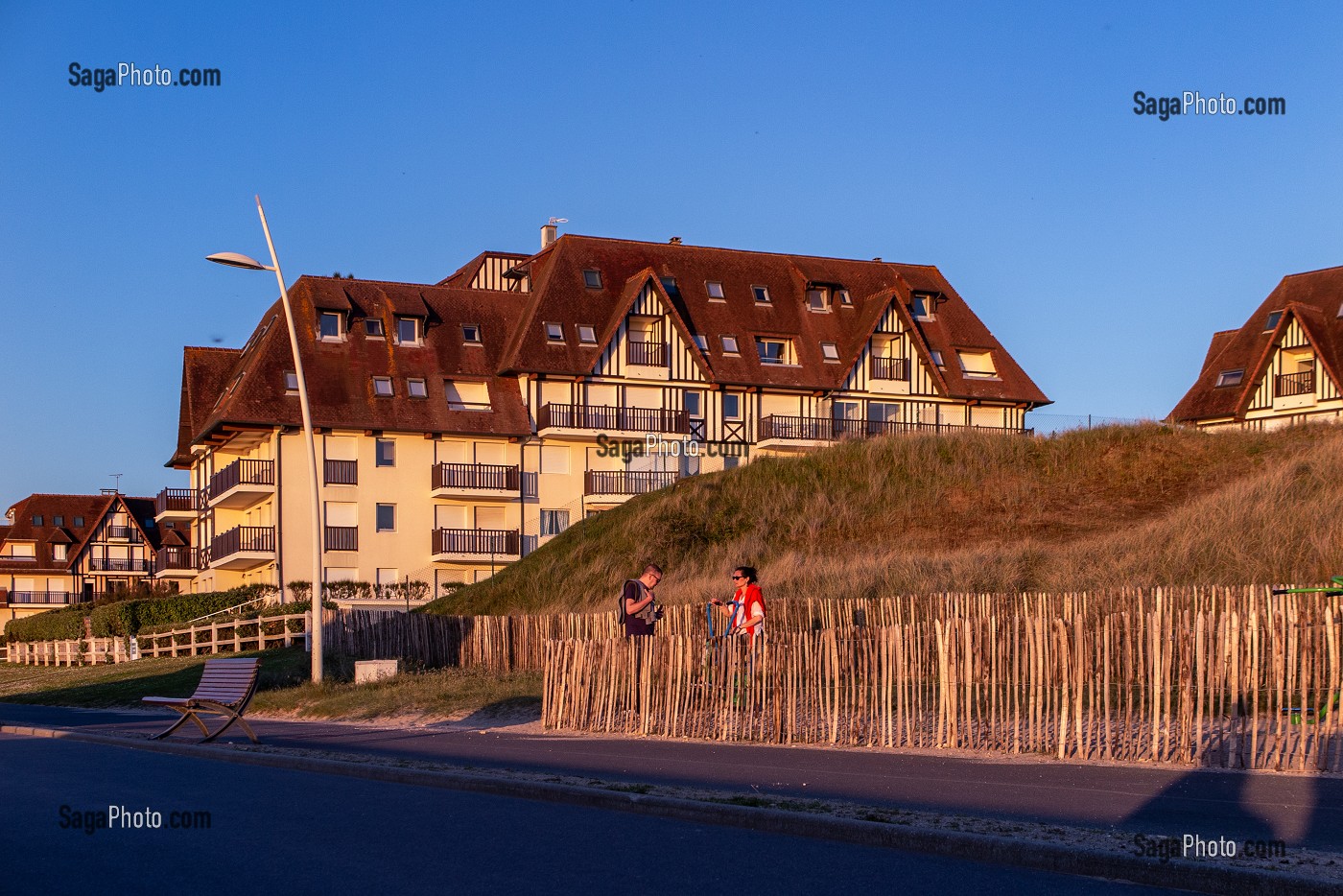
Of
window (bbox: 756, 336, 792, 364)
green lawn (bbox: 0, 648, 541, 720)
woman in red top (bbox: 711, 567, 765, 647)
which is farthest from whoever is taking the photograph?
window (bbox: 756, 336, 792, 364)

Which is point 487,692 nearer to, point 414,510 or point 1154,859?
point 1154,859

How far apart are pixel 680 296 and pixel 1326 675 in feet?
163

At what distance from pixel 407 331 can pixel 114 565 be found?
61825 mm

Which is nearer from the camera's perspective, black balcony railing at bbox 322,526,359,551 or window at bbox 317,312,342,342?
black balcony railing at bbox 322,526,359,551

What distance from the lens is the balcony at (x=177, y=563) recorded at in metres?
66.1

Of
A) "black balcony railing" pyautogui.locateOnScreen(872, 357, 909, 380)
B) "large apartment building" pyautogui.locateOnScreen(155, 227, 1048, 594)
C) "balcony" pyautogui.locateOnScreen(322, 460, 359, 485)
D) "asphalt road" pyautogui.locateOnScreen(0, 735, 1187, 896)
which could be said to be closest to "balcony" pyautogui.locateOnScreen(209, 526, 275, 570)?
"large apartment building" pyautogui.locateOnScreen(155, 227, 1048, 594)

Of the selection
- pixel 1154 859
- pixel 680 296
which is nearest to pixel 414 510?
pixel 680 296

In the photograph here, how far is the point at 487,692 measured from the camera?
22047 mm

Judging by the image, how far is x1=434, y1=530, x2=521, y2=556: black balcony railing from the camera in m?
55.6

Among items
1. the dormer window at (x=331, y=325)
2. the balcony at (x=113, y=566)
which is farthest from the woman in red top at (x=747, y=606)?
the balcony at (x=113, y=566)

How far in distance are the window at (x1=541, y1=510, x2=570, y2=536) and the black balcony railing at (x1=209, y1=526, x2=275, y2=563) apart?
383 inches

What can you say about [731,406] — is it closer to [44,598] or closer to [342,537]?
[342,537]

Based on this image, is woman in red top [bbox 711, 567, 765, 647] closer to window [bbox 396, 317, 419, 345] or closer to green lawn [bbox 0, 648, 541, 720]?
green lawn [bbox 0, 648, 541, 720]

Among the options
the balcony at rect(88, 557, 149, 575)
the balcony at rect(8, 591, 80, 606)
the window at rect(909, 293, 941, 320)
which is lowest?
the balcony at rect(8, 591, 80, 606)
